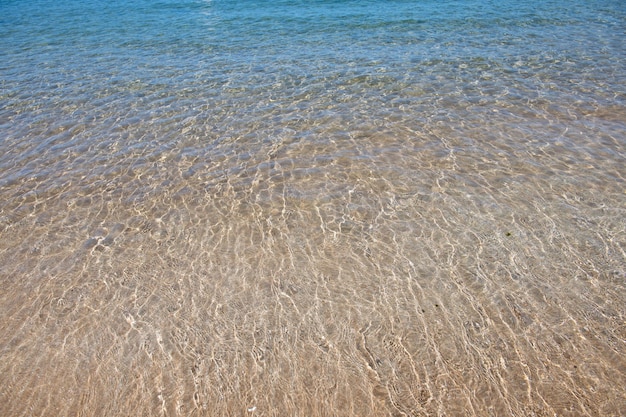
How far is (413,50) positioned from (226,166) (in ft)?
25.9

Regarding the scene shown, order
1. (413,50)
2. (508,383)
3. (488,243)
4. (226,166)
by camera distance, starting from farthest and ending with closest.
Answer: (413,50) < (226,166) < (488,243) < (508,383)

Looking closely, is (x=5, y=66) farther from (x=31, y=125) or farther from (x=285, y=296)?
(x=285, y=296)

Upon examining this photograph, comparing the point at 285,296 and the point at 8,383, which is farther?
the point at 285,296

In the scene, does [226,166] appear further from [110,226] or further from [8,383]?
[8,383]

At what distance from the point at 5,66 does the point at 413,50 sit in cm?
1170

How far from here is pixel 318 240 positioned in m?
5.45

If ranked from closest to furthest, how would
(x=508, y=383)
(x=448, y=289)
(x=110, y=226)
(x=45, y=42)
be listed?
(x=508, y=383)
(x=448, y=289)
(x=110, y=226)
(x=45, y=42)

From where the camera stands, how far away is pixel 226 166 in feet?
23.4

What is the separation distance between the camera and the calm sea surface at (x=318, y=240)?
12.5 ft

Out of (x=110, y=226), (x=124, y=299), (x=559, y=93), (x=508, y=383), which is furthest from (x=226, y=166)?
(x=559, y=93)

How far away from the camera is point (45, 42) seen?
595 inches

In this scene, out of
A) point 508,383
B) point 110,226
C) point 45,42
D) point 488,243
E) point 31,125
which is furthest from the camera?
point 45,42

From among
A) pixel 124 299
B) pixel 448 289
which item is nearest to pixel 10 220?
pixel 124 299

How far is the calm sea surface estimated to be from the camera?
3.82 meters
